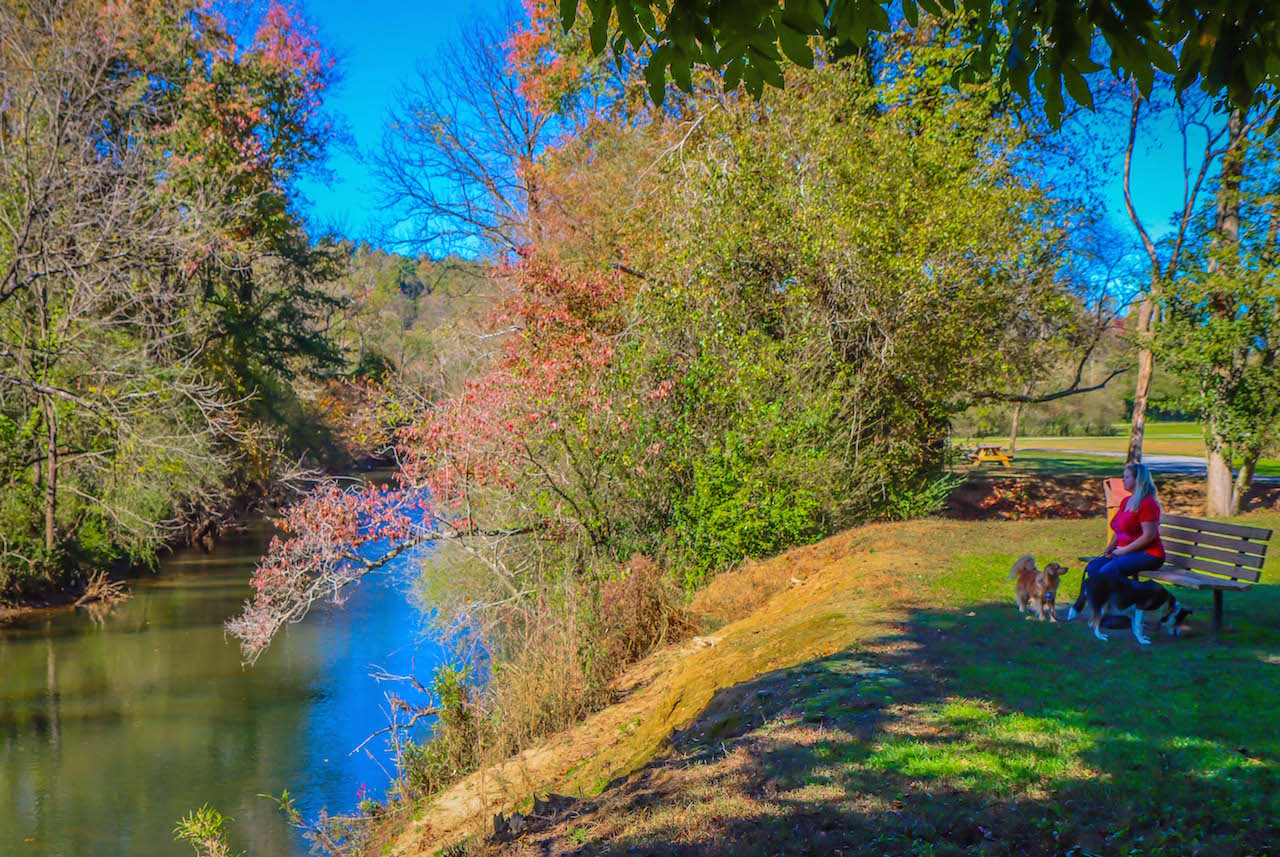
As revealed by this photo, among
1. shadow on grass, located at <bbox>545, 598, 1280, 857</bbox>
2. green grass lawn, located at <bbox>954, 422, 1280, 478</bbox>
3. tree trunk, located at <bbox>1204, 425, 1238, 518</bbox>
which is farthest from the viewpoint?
green grass lawn, located at <bbox>954, 422, 1280, 478</bbox>

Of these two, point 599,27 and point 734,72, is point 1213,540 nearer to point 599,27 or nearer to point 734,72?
point 734,72

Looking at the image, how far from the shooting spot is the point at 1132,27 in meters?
3.50

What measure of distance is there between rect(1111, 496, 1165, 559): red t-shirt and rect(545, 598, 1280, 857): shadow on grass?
26.3 inches

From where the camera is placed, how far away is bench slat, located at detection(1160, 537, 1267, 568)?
Result: 7086 millimetres

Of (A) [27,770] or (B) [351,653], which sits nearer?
(A) [27,770]

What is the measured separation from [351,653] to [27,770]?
557cm

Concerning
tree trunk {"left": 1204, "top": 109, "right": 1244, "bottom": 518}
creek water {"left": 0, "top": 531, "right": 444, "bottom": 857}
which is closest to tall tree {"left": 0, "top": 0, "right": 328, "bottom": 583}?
→ creek water {"left": 0, "top": 531, "right": 444, "bottom": 857}

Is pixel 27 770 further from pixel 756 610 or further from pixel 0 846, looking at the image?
pixel 756 610

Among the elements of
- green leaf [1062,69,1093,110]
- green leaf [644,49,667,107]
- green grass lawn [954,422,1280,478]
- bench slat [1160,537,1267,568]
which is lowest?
green grass lawn [954,422,1280,478]

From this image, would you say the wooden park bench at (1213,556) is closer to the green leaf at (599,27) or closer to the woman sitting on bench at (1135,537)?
the woman sitting on bench at (1135,537)

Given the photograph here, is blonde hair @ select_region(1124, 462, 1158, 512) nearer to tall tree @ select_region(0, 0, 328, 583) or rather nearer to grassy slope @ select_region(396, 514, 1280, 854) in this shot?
grassy slope @ select_region(396, 514, 1280, 854)

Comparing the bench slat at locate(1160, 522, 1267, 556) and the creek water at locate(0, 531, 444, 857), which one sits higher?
the bench slat at locate(1160, 522, 1267, 556)

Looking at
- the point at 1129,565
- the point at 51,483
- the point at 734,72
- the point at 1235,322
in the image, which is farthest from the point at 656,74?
the point at 51,483

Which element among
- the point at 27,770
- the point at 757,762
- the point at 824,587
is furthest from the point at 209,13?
the point at 757,762
